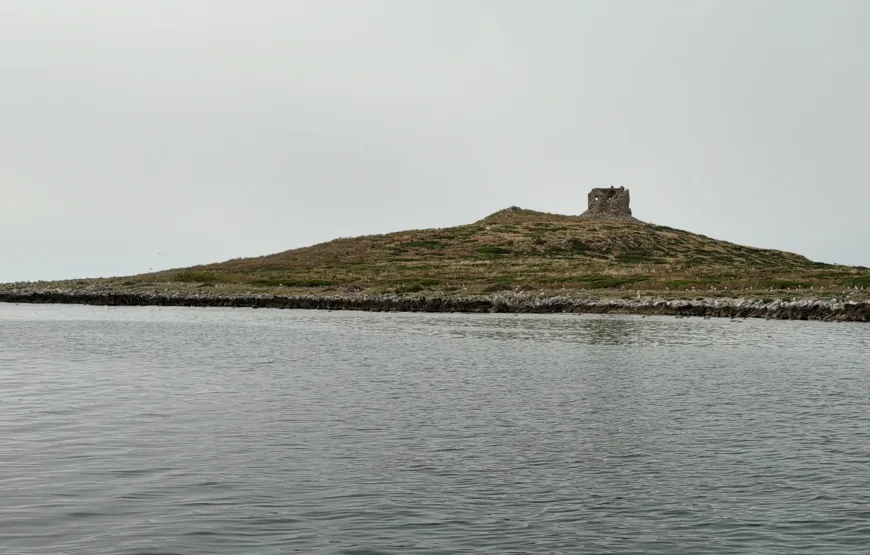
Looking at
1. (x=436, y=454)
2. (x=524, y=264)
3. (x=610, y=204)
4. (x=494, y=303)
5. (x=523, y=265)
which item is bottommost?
(x=436, y=454)

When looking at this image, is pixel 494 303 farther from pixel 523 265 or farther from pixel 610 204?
pixel 610 204

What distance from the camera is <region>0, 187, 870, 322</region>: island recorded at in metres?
73.4

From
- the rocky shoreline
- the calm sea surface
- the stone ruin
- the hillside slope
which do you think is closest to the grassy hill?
the hillside slope

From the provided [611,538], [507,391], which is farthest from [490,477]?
[507,391]

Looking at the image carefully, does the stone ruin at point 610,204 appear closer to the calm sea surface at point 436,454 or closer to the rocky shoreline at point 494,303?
the rocky shoreline at point 494,303

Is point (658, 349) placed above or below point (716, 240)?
below

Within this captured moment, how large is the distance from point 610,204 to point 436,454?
17409 cm

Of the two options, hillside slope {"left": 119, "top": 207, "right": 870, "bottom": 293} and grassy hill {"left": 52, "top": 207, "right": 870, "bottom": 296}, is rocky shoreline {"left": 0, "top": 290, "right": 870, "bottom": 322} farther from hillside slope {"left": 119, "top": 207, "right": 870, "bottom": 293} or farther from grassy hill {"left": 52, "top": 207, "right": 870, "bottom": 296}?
hillside slope {"left": 119, "top": 207, "right": 870, "bottom": 293}

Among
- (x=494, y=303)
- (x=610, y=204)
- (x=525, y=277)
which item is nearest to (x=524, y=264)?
(x=525, y=277)

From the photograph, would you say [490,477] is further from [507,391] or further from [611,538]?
[507,391]

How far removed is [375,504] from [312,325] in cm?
4805

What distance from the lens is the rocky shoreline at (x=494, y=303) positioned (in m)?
63.5

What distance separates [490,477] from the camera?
15078mm

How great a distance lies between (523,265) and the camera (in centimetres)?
12338
